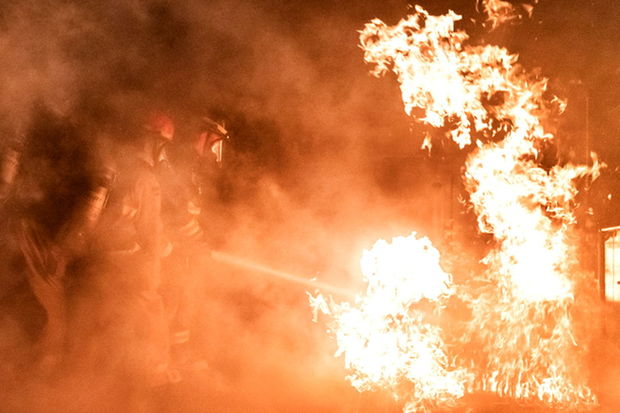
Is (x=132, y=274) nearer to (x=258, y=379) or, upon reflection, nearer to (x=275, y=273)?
(x=258, y=379)

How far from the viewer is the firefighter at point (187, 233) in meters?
4.27

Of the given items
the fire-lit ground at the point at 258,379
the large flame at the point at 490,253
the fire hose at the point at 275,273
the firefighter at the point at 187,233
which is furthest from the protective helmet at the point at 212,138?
the large flame at the point at 490,253

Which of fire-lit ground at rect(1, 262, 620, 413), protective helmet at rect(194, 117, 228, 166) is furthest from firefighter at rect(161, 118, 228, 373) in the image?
fire-lit ground at rect(1, 262, 620, 413)

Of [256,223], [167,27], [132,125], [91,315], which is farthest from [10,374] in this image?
[256,223]

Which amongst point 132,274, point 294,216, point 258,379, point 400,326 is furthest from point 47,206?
point 400,326

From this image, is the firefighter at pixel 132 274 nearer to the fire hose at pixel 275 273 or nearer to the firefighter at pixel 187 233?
the firefighter at pixel 187 233

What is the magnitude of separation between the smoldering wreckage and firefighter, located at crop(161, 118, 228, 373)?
27mm

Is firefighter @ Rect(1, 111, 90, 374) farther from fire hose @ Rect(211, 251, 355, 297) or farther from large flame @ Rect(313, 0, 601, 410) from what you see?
large flame @ Rect(313, 0, 601, 410)

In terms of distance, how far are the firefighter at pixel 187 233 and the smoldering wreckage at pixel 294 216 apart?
27mm

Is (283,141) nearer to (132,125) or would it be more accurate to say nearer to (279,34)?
(279,34)

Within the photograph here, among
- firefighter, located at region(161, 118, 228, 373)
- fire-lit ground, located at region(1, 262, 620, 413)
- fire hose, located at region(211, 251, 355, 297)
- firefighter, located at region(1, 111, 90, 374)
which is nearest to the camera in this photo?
firefighter, located at region(1, 111, 90, 374)

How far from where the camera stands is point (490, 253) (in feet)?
24.3

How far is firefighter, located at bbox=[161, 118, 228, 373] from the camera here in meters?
4.27

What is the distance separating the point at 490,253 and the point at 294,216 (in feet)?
10.3
